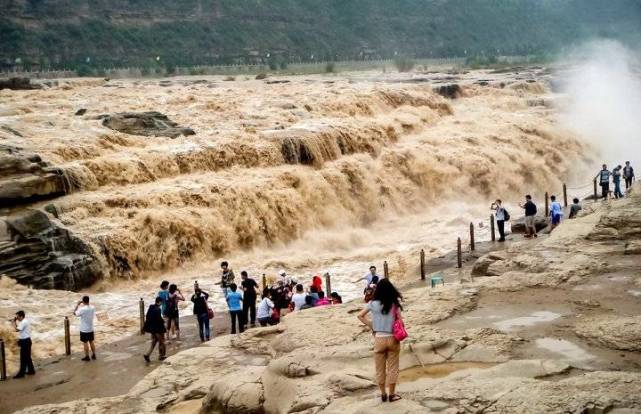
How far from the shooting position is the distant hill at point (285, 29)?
268 ft

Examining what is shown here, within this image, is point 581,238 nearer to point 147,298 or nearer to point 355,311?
point 355,311

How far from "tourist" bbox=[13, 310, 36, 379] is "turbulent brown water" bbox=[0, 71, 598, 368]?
258 cm

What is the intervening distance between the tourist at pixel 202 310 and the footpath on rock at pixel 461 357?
142 centimetres

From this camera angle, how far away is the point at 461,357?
8883 millimetres

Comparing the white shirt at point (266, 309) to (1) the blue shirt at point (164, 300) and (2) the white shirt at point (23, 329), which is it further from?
(2) the white shirt at point (23, 329)

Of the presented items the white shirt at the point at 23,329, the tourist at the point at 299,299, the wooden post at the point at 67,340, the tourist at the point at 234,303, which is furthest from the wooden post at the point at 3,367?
the tourist at the point at 299,299

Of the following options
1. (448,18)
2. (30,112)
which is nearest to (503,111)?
(30,112)

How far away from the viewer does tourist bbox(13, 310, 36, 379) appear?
12039 mm

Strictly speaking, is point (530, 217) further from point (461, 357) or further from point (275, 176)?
point (461, 357)

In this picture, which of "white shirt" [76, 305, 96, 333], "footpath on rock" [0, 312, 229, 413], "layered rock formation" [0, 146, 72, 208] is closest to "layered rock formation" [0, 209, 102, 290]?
Result: "layered rock formation" [0, 146, 72, 208]

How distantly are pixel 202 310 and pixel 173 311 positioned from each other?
65 centimetres

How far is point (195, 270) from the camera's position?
19.4 m

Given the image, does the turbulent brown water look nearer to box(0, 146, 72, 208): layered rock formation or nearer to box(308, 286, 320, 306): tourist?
box(0, 146, 72, 208): layered rock formation

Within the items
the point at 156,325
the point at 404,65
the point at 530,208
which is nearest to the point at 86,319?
the point at 156,325
